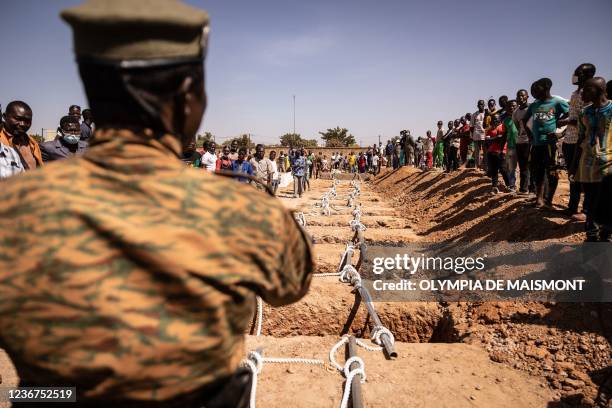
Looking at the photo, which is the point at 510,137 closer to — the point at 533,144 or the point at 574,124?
the point at 533,144

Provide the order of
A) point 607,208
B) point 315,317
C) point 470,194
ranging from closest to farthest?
point 607,208 → point 315,317 → point 470,194

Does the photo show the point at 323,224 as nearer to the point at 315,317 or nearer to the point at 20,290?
the point at 315,317

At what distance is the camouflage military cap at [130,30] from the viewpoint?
0.81 meters

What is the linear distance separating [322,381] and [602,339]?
222cm

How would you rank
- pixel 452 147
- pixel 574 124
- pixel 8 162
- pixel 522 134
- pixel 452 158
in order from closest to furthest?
pixel 8 162 < pixel 574 124 < pixel 522 134 < pixel 452 147 < pixel 452 158

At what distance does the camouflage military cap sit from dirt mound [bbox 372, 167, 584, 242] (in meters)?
4.81

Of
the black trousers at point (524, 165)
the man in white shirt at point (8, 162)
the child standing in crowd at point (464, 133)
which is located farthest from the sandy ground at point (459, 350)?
the child standing in crowd at point (464, 133)

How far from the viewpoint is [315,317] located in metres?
4.20

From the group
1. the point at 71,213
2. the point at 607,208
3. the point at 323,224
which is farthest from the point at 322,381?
the point at 323,224

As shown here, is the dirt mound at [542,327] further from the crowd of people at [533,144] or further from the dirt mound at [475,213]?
the crowd of people at [533,144]

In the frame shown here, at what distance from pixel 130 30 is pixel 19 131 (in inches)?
144

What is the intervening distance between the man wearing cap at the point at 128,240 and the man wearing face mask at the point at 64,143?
4095mm

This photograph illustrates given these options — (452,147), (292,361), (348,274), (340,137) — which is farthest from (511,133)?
(340,137)

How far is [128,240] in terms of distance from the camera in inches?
32.3
